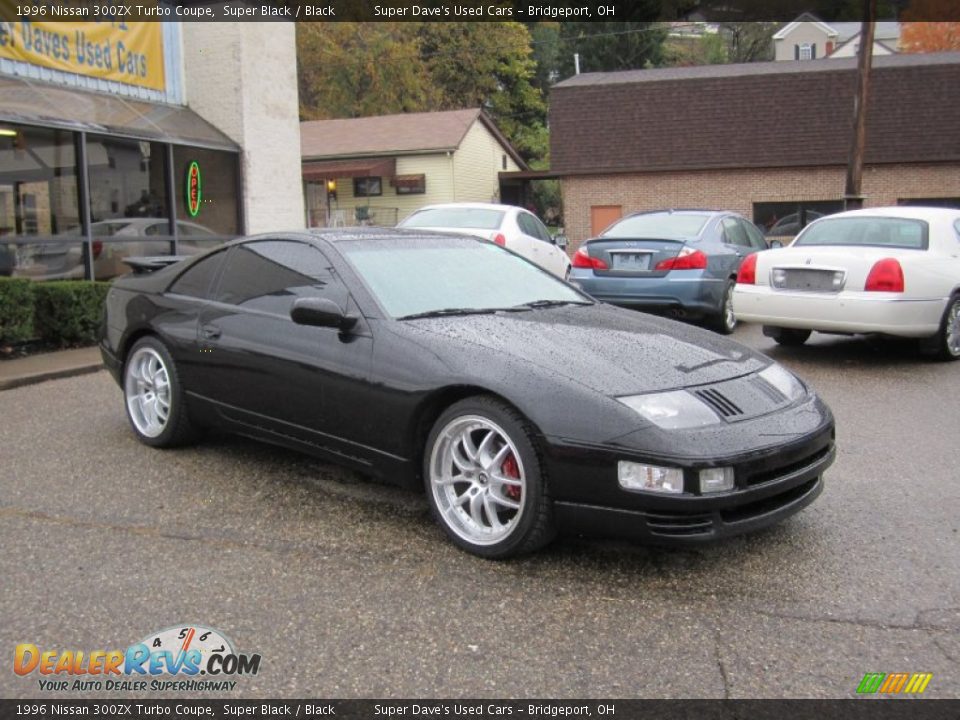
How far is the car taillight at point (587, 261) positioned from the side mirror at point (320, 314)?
604cm

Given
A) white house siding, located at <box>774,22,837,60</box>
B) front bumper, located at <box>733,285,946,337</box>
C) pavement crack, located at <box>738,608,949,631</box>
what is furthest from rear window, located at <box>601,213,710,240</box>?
white house siding, located at <box>774,22,837,60</box>

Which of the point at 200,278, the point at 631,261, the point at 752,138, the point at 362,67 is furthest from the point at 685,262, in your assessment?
the point at 362,67

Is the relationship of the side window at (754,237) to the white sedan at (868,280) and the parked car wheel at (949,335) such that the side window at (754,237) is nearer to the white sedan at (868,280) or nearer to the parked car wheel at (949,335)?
the white sedan at (868,280)

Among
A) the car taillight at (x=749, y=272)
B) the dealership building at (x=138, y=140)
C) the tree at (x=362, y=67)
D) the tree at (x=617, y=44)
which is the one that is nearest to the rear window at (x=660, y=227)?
the car taillight at (x=749, y=272)

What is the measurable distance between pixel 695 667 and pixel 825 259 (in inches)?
235

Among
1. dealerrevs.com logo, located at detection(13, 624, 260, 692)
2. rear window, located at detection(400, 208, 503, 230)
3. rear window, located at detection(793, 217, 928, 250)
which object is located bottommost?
dealerrevs.com logo, located at detection(13, 624, 260, 692)

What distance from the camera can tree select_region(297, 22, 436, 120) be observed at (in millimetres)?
47000

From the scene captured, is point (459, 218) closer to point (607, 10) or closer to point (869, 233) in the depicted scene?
point (869, 233)

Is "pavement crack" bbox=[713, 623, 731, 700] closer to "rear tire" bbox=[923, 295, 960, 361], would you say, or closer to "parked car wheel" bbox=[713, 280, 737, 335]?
"rear tire" bbox=[923, 295, 960, 361]

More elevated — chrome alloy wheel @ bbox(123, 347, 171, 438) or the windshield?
the windshield

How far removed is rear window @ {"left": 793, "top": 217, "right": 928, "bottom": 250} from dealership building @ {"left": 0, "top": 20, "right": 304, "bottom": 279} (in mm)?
8631

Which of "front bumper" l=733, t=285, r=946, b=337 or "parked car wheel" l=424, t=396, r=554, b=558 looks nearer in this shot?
"parked car wheel" l=424, t=396, r=554, b=558

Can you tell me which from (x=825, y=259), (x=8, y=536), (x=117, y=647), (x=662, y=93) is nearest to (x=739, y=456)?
(x=117, y=647)

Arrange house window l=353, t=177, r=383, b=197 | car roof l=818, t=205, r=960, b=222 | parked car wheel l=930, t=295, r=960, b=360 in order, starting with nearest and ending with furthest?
parked car wheel l=930, t=295, r=960, b=360 → car roof l=818, t=205, r=960, b=222 → house window l=353, t=177, r=383, b=197
